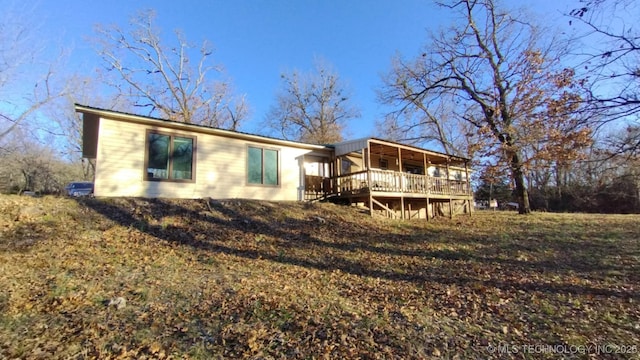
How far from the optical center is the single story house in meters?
10.0

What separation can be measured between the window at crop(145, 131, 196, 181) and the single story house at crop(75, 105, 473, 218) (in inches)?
1.2

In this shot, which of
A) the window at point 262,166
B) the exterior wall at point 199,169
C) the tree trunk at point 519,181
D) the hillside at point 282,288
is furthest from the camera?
the tree trunk at point 519,181

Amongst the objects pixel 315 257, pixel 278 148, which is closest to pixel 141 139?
pixel 278 148

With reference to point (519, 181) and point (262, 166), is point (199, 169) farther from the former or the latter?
point (519, 181)

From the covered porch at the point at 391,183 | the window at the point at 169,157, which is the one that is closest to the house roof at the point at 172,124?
the window at the point at 169,157

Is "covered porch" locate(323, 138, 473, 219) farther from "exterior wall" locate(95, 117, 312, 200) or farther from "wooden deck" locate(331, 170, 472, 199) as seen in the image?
"exterior wall" locate(95, 117, 312, 200)

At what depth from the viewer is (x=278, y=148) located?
536 inches

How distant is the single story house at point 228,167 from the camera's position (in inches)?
395

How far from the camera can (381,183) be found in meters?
13.8

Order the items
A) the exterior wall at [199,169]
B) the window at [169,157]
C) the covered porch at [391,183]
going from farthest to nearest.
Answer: the covered porch at [391,183] < the window at [169,157] < the exterior wall at [199,169]

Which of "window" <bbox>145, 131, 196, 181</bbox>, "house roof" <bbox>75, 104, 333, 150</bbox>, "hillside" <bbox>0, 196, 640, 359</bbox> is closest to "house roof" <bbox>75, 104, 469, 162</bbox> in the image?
"house roof" <bbox>75, 104, 333, 150</bbox>

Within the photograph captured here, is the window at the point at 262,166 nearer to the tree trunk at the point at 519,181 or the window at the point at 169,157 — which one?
the window at the point at 169,157

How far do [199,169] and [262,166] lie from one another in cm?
257

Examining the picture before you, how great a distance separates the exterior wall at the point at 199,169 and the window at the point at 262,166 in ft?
0.69
